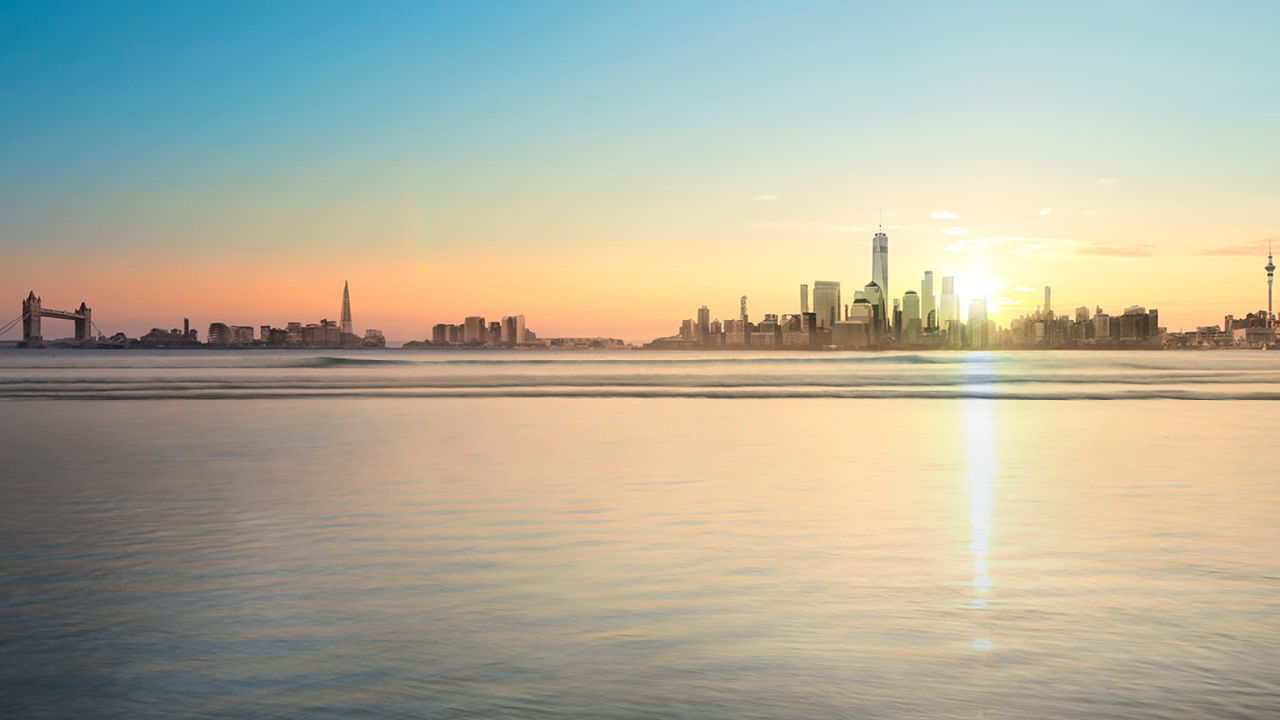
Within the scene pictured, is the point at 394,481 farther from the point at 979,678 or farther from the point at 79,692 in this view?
the point at 979,678

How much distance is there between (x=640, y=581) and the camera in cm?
1070

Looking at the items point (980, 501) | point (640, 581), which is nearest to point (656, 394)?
point (980, 501)

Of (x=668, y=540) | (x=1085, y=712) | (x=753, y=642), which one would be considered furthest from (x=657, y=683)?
(x=668, y=540)

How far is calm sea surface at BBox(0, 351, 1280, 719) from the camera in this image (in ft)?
23.9

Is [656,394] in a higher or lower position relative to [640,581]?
lower

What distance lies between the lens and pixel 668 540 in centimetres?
1302

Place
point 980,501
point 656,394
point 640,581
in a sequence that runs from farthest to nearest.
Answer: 1. point 656,394
2. point 980,501
3. point 640,581

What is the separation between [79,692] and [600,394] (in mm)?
46646

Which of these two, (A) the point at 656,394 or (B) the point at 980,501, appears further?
(A) the point at 656,394

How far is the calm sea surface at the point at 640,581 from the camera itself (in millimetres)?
7293

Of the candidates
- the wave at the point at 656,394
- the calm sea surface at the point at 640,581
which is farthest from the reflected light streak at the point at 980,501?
the wave at the point at 656,394

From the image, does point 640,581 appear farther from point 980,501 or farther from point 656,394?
point 656,394

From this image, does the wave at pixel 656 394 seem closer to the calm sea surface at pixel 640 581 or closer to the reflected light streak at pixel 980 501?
the reflected light streak at pixel 980 501

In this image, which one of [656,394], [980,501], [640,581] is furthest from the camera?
[656,394]
